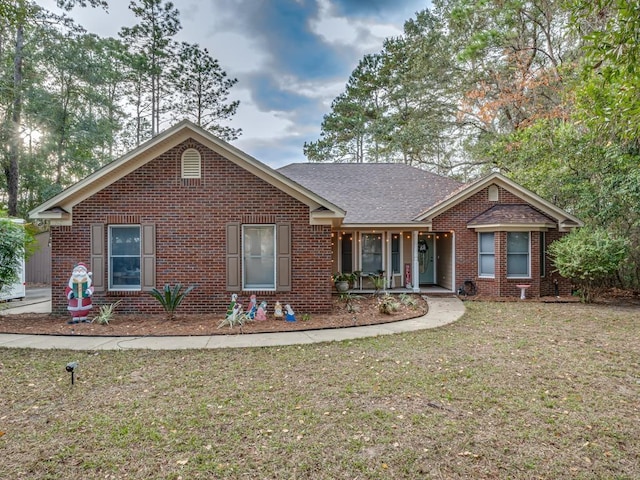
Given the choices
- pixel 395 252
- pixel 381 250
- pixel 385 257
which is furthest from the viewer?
pixel 395 252

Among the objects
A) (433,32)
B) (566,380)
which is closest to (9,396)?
(566,380)

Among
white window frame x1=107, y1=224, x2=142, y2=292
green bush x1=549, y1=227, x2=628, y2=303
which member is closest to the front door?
green bush x1=549, y1=227, x2=628, y2=303

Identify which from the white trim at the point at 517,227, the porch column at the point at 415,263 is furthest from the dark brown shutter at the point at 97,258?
the white trim at the point at 517,227

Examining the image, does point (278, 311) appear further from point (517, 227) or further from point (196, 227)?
point (517, 227)

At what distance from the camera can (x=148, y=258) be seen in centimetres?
859

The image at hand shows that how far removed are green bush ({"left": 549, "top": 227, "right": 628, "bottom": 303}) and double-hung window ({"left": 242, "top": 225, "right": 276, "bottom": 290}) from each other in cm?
881

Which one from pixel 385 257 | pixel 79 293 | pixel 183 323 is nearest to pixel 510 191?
Result: pixel 385 257

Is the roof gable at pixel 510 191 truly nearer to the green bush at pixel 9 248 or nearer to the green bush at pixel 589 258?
the green bush at pixel 589 258

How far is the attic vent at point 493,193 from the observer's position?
1223 centimetres

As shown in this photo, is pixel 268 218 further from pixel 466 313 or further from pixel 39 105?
pixel 39 105

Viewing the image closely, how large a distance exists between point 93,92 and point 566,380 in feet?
84.1

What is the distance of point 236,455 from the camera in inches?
120

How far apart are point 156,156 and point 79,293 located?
11.7 ft

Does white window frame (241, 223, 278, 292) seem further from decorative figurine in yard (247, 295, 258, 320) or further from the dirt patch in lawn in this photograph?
the dirt patch in lawn
